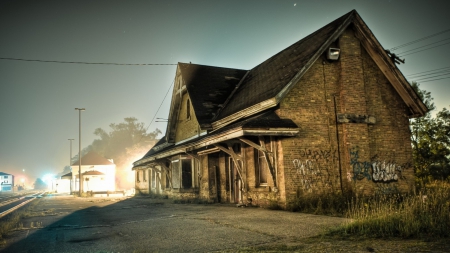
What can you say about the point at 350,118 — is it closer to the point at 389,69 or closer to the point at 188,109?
the point at 389,69

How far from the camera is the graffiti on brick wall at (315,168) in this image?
11516mm

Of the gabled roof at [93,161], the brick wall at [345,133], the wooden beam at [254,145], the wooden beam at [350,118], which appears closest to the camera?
the wooden beam at [254,145]

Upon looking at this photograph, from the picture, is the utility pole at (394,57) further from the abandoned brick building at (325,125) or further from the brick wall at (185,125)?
the brick wall at (185,125)

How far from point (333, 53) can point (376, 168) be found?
441cm

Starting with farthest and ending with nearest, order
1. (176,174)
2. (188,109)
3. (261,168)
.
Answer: (188,109) → (176,174) → (261,168)

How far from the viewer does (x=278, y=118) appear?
11.7 m

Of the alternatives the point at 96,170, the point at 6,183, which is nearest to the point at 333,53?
the point at 96,170

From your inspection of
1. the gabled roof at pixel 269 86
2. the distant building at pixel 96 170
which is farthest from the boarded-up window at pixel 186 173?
the distant building at pixel 96 170

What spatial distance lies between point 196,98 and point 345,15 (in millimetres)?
8463

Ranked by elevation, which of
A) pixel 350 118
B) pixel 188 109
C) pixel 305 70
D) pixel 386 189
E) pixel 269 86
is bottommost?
pixel 386 189

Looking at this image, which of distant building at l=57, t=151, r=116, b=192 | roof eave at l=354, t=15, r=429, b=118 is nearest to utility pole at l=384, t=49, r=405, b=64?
roof eave at l=354, t=15, r=429, b=118

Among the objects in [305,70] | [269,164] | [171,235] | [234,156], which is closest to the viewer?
[171,235]

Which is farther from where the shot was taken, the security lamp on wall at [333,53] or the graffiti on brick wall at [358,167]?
the security lamp on wall at [333,53]

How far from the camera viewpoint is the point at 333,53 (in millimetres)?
12688
